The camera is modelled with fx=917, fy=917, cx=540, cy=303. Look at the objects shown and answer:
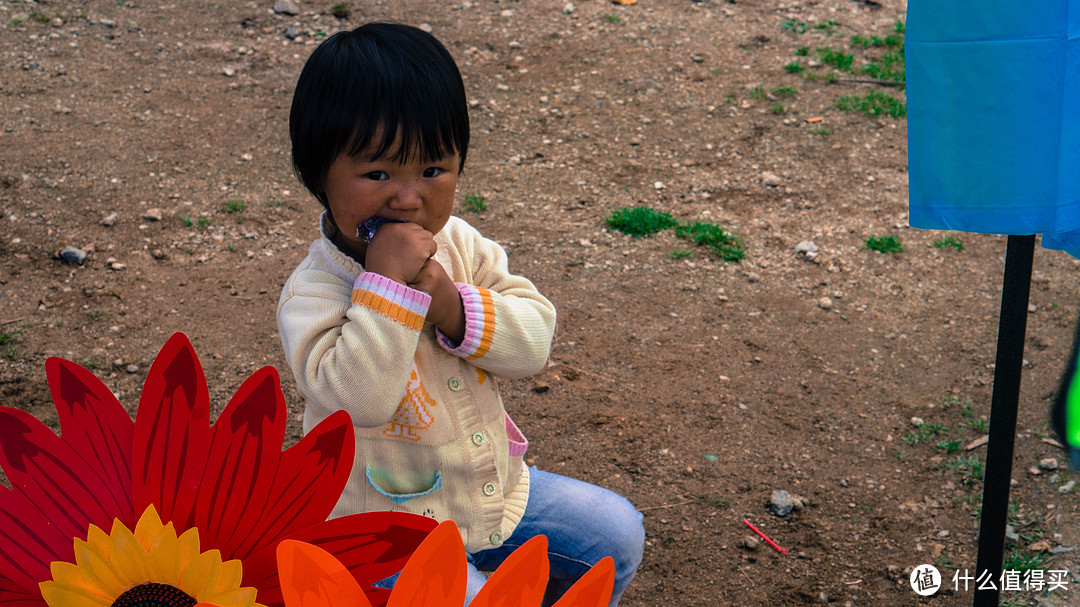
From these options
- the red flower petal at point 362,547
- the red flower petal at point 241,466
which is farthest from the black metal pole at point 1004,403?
the red flower petal at point 241,466

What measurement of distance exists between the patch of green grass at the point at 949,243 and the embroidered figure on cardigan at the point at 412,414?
2761mm

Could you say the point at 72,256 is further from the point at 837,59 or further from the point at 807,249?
the point at 837,59

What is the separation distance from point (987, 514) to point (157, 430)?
125 centimetres

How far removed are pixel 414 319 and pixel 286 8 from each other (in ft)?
13.6

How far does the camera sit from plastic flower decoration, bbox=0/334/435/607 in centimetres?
84

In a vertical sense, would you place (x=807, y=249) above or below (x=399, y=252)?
below

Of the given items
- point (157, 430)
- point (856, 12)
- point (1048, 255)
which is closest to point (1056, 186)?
point (157, 430)

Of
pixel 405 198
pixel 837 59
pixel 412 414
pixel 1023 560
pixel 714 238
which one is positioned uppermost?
pixel 405 198

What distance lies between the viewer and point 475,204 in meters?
3.60

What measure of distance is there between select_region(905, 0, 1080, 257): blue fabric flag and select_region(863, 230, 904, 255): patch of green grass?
7.34ft

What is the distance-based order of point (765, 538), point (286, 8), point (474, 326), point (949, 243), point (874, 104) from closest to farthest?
point (474, 326)
point (765, 538)
point (949, 243)
point (874, 104)
point (286, 8)

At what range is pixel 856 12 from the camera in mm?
5172

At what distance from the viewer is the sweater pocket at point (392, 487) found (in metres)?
1.33

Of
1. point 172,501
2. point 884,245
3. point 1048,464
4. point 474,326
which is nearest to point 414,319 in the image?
point 474,326
